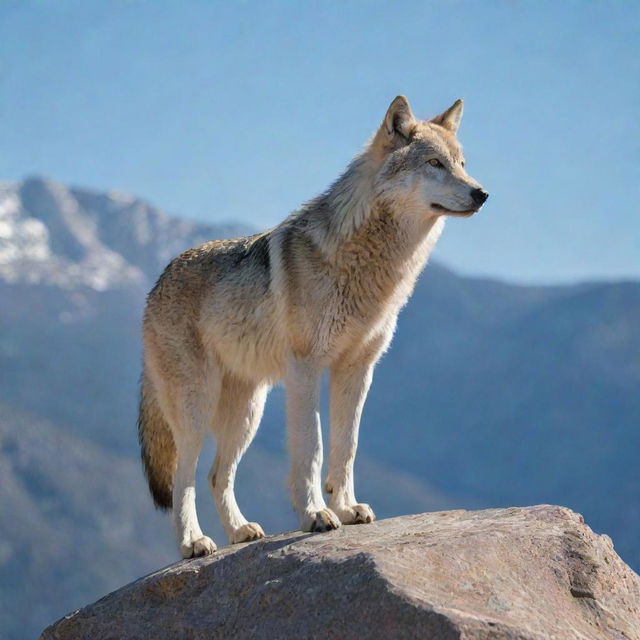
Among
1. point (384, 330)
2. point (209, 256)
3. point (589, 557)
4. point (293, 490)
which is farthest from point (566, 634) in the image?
point (209, 256)

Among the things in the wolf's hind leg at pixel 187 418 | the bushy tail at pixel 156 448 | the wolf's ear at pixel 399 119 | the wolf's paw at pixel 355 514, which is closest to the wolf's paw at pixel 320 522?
the wolf's paw at pixel 355 514

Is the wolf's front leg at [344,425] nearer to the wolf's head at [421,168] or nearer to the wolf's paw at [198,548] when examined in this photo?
the wolf's paw at [198,548]

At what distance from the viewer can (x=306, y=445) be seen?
30.6ft

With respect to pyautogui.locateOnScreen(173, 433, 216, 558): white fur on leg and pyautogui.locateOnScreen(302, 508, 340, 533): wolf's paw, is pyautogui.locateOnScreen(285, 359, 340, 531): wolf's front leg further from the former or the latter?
pyautogui.locateOnScreen(173, 433, 216, 558): white fur on leg

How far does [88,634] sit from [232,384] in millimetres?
2719

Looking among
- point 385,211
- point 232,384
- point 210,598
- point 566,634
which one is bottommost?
point 566,634

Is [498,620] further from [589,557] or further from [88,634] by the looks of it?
[88,634]

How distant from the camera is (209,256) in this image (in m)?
10.8

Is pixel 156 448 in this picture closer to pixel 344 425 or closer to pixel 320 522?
pixel 344 425

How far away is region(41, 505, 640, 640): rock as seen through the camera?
7.60 meters

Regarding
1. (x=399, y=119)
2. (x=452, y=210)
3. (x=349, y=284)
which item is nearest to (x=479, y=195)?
(x=452, y=210)

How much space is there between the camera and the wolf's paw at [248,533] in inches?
399

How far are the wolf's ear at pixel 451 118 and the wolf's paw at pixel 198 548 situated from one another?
4315 millimetres

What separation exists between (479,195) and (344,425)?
2.36 meters
